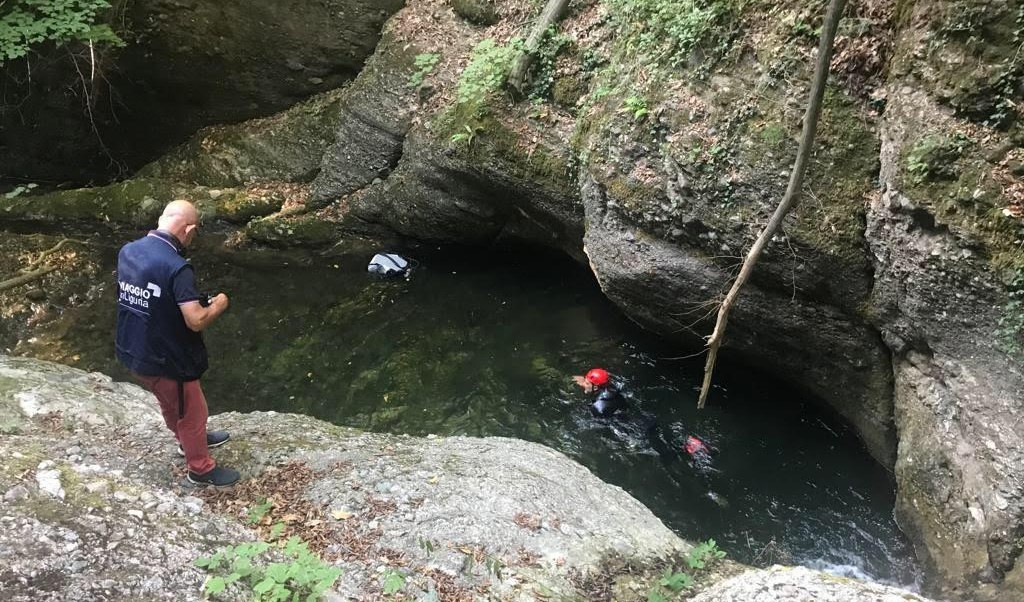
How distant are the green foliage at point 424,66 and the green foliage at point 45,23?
4.99 meters

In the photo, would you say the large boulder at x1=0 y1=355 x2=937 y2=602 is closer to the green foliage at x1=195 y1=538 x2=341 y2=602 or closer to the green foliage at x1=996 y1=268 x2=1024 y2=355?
the green foliage at x1=195 y1=538 x2=341 y2=602

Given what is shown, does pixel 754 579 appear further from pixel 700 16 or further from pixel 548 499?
pixel 700 16

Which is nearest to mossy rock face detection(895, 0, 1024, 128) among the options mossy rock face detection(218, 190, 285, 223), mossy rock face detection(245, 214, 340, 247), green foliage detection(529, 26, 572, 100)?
green foliage detection(529, 26, 572, 100)

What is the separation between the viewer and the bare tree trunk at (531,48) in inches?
347

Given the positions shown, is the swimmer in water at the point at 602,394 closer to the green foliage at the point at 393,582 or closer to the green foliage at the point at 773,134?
the green foliage at the point at 773,134

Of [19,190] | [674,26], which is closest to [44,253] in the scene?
[19,190]

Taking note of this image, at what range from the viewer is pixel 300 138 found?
12.3 metres

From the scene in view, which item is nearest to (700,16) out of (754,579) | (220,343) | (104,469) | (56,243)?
(754,579)

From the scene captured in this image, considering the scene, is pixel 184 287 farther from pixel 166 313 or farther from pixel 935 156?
pixel 935 156

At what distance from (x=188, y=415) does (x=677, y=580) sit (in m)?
3.67

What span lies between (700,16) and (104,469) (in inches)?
273

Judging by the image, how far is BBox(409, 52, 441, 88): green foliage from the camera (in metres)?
10.7

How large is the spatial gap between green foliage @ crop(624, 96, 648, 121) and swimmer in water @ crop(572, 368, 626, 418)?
331 cm

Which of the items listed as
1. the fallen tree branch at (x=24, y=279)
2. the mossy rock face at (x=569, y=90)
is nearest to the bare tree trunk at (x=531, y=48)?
the mossy rock face at (x=569, y=90)
